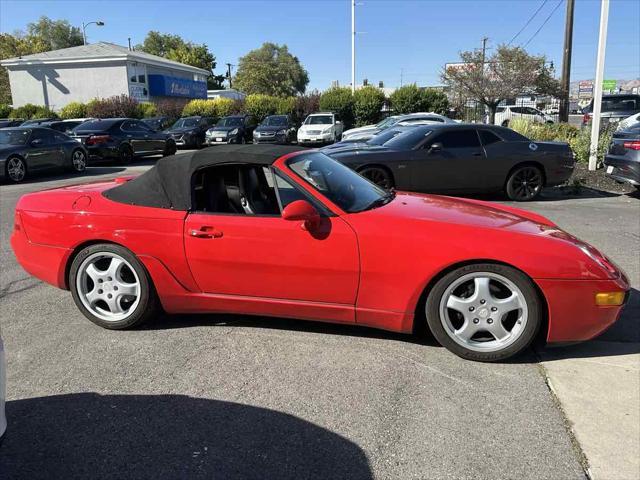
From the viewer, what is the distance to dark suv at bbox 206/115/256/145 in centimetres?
2466

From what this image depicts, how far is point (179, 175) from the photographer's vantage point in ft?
12.9

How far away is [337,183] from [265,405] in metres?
1.73

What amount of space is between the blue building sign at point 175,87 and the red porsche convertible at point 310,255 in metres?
38.8

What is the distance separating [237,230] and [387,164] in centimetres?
604

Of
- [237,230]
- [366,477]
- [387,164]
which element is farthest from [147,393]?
[387,164]

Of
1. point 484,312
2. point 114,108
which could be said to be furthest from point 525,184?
point 114,108

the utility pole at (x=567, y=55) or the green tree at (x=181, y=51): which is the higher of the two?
the green tree at (x=181, y=51)

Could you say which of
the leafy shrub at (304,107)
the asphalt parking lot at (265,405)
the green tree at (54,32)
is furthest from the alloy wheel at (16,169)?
the green tree at (54,32)

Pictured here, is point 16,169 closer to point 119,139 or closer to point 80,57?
point 119,139

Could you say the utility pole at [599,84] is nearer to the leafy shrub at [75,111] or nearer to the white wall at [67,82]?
the leafy shrub at [75,111]

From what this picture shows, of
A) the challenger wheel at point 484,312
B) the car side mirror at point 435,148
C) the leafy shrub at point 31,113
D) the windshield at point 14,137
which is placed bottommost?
the challenger wheel at point 484,312

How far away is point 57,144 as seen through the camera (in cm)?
1419

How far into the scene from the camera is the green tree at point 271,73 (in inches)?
3135

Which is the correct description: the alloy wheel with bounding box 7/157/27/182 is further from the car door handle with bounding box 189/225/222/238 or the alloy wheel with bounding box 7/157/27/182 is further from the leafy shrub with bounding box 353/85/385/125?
the leafy shrub with bounding box 353/85/385/125
